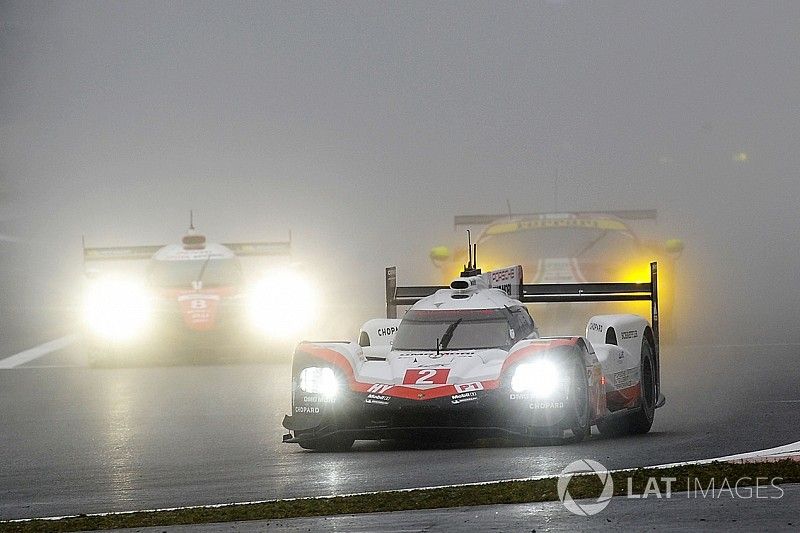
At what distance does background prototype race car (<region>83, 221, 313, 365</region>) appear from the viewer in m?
17.5

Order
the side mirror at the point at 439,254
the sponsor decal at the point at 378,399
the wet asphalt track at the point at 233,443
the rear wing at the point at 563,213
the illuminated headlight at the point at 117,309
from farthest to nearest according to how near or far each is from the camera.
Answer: the rear wing at the point at 563,213, the side mirror at the point at 439,254, the illuminated headlight at the point at 117,309, the sponsor decal at the point at 378,399, the wet asphalt track at the point at 233,443

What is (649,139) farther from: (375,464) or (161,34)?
(375,464)

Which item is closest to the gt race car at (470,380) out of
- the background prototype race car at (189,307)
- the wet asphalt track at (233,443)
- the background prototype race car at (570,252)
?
the wet asphalt track at (233,443)

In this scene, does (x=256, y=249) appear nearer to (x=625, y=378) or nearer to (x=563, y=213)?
(x=563, y=213)

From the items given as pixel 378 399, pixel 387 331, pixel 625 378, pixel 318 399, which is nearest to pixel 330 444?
pixel 318 399

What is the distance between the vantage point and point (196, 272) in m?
18.2

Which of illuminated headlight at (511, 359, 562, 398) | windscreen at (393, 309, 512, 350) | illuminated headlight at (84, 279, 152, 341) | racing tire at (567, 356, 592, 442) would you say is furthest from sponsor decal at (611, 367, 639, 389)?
illuminated headlight at (84, 279, 152, 341)

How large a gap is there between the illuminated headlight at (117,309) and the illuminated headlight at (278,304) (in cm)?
120

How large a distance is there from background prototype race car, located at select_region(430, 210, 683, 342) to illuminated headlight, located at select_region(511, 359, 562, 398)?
7.52 meters

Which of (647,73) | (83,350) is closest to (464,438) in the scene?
(83,350)

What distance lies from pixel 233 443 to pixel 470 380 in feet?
5.74

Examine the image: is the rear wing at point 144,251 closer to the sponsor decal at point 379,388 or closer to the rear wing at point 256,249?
the rear wing at point 256,249

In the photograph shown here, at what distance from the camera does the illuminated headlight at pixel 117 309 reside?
57.2 ft

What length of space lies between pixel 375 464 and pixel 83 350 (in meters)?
11.5
